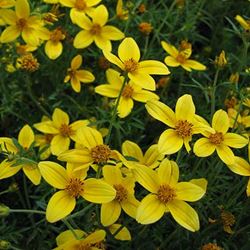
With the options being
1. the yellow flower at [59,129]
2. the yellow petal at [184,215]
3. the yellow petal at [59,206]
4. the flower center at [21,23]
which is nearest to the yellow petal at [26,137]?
the yellow flower at [59,129]

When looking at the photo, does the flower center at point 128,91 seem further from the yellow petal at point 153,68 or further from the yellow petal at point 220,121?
the yellow petal at point 220,121

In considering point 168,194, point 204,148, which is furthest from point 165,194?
point 204,148

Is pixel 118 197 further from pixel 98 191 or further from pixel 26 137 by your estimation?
pixel 26 137

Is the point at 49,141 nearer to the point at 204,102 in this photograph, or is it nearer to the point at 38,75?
the point at 38,75

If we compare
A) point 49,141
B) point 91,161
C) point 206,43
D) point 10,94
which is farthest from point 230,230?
point 206,43

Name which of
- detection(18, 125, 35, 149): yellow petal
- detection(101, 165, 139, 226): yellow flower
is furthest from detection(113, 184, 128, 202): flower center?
detection(18, 125, 35, 149): yellow petal

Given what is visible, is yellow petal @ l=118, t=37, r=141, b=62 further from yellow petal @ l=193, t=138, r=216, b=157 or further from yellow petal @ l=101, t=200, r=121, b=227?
yellow petal @ l=101, t=200, r=121, b=227

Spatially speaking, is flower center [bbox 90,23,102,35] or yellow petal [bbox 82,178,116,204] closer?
yellow petal [bbox 82,178,116,204]
